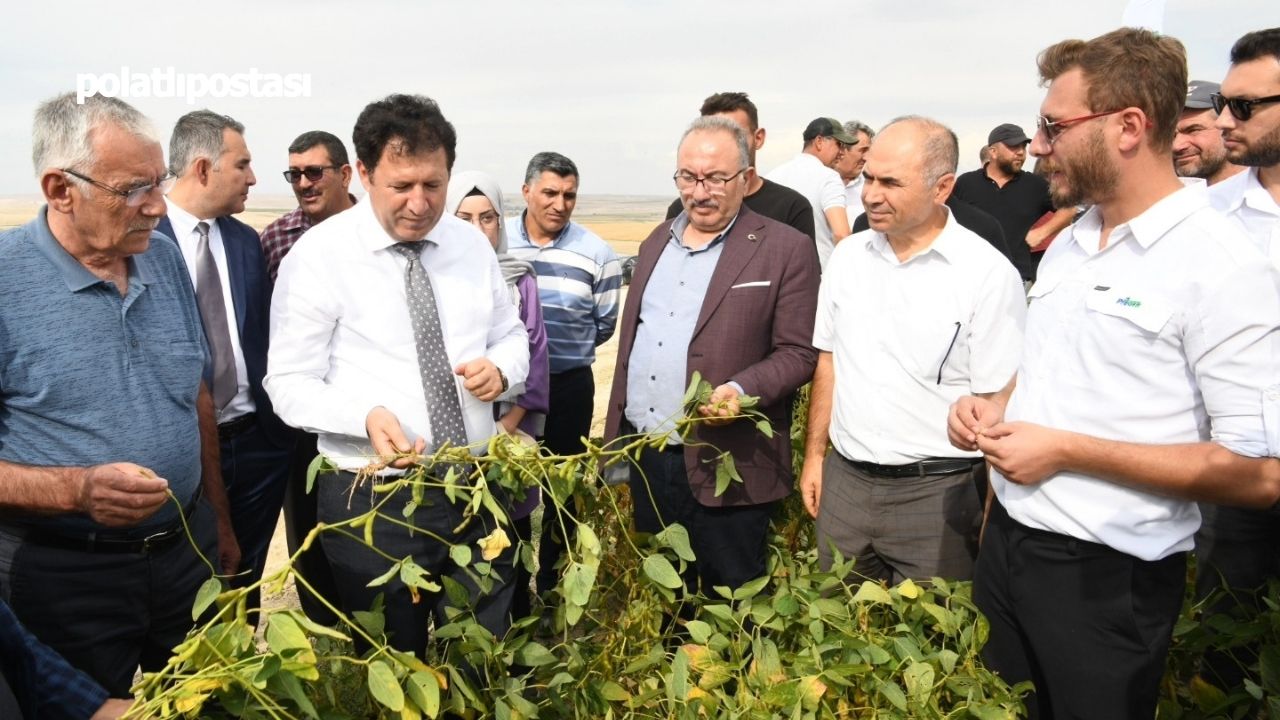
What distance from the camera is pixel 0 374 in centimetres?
217

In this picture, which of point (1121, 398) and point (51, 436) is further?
point (51, 436)

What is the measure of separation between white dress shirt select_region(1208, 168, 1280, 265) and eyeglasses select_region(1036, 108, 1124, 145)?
104 cm

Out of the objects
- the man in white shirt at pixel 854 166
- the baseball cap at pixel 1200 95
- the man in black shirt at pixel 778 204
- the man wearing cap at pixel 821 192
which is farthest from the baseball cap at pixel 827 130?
the baseball cap at pixel 1200 95

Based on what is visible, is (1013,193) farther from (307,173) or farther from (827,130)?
(307,173)

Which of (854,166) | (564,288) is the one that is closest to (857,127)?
(854,166)

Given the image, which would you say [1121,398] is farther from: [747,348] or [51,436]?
[51,436]

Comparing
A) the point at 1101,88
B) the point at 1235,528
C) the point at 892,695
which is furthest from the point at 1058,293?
the point at 1235,528

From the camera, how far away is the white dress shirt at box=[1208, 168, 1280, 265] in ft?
9.20

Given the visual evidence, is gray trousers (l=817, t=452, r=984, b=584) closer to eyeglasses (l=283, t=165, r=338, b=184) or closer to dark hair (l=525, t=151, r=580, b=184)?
dark hair (l=525, t=151, r=580, b=184)

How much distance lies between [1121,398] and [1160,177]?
1.62ft

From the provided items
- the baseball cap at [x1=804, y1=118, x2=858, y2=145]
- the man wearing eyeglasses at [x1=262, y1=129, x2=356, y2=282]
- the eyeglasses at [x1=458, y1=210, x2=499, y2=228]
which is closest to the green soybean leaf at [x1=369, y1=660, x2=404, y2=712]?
the eyeglasses at [x1=458, y1=210, x2=499, y2=228]

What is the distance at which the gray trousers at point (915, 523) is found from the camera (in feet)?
9.18

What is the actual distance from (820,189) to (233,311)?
12.0 ft

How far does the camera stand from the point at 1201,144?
13.4 ft
